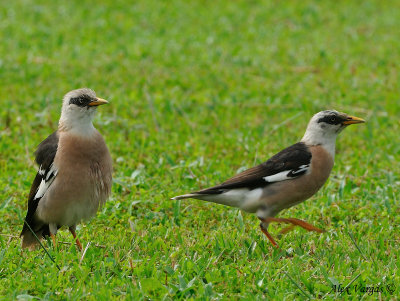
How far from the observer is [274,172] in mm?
6883

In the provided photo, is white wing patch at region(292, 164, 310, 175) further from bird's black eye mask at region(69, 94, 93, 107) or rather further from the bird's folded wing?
the bird's folded wing

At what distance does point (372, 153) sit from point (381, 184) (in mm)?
1053

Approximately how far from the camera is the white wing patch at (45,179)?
6.26 metres

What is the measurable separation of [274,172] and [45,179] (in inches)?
86.0

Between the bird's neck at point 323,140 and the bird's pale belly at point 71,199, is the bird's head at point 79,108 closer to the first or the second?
the bird's pale belly at point 71,199

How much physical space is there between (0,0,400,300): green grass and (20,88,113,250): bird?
0.26 m

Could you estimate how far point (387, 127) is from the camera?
10219mm

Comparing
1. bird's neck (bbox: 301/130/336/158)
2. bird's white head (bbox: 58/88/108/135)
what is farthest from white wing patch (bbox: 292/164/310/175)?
bird's white head (bbox: 58/88/108/135)

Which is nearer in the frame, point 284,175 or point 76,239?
point 76,239

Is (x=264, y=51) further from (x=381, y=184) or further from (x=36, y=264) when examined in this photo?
(x=36, y=264)

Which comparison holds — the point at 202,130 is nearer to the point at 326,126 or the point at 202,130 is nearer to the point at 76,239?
the point at 326,126

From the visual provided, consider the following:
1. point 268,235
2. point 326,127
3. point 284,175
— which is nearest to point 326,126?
point 326,127

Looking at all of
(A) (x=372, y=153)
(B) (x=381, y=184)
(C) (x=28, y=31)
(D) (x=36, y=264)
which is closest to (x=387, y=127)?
(A) (x=372, y=153)

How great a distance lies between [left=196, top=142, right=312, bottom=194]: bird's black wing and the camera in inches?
267
